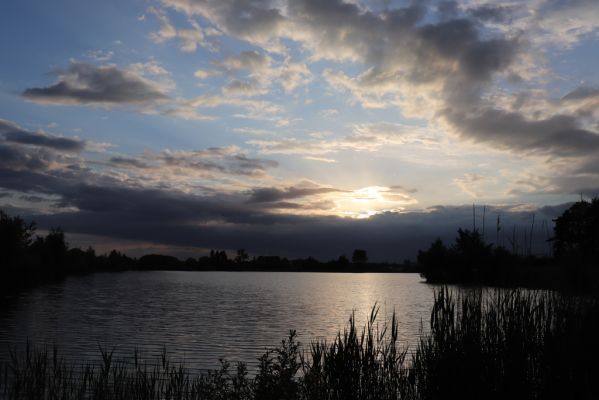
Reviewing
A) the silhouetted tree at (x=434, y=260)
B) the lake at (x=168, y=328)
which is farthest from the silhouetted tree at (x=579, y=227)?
the silhouetted tree at (x=434, y=260)

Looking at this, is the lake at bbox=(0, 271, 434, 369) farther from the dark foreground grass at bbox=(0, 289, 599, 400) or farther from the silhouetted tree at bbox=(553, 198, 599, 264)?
the silhouetted tree at bbox=(553, 198, 599, 264)

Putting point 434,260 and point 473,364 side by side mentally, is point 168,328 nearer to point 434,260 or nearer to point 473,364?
point 473,364

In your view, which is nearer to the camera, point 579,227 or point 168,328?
point 168,328

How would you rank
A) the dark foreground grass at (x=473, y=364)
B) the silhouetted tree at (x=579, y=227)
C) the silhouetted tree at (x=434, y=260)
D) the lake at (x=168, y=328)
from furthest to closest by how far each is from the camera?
the silhouetted tree at (x=434, y=260), the silhouetted tree at (x=579, y=227), the lake at (x=168, y=328), the dark foreground grass at (x=473, y=364)

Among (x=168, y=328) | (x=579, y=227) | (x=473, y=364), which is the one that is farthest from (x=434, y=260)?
(x=473, y=364)

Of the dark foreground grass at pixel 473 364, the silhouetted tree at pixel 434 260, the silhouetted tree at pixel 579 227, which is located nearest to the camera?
the dark foreground grass at pixel 473 364

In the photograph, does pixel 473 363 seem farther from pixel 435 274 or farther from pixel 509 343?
pixel 435 274

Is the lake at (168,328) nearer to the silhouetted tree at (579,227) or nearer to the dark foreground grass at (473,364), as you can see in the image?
the dark foreground grass at (473,364)

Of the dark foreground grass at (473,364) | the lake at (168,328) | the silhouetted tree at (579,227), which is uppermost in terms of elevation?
the silhouetted tree at (579,227)

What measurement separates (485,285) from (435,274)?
15185 cm

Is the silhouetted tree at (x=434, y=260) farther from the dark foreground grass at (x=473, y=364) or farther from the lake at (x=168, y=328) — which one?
the dark foreground grass at (x=473, y=364)

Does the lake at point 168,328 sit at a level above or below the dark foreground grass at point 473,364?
below

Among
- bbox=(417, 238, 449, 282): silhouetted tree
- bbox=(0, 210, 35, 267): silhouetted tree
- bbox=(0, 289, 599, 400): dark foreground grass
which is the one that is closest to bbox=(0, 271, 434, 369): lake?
bbox=(0, 289, 599, 400): dark foreground grass

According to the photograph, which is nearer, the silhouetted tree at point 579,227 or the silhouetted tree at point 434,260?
the silhouetted tree at point 579,227
